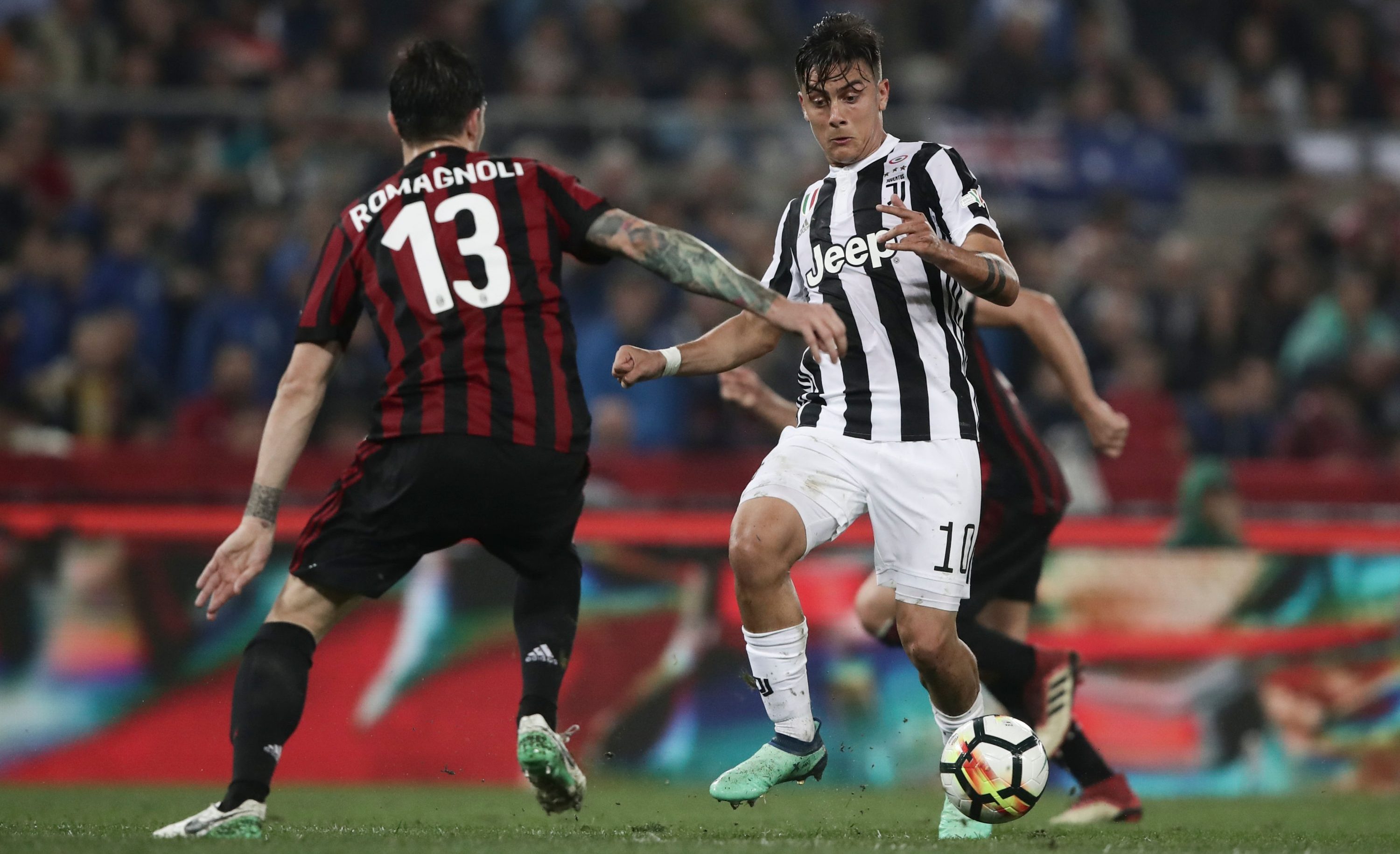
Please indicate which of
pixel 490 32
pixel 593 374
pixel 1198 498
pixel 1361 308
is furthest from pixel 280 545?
pixel 1361 308

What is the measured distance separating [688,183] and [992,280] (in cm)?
692

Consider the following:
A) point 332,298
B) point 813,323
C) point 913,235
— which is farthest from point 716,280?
point 332,298

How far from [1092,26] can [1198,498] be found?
6.54m

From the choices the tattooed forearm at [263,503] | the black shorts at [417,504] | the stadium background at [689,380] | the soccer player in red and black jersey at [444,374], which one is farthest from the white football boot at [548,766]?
the stadium background at [689,380]

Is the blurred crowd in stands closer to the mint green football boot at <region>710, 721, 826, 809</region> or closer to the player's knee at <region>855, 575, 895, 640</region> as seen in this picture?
the player's knee at <region>855, 575, 895, 640</region>

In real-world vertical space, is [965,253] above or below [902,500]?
above

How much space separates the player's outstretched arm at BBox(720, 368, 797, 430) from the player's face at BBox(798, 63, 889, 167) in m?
0.86

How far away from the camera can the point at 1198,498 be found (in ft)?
26.1

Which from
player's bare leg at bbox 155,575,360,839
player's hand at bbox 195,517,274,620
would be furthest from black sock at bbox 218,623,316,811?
player's hand at bbox 195,517,274,620

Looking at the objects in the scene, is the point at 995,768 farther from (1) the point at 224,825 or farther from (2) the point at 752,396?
(1) the point at 224,825

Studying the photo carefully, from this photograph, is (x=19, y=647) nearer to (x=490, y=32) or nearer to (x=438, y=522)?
(x=438, y=522)

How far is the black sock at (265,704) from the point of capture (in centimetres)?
423

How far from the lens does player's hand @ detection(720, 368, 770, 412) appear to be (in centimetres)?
554

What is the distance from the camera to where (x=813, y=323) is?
A: 4441 millimetres
